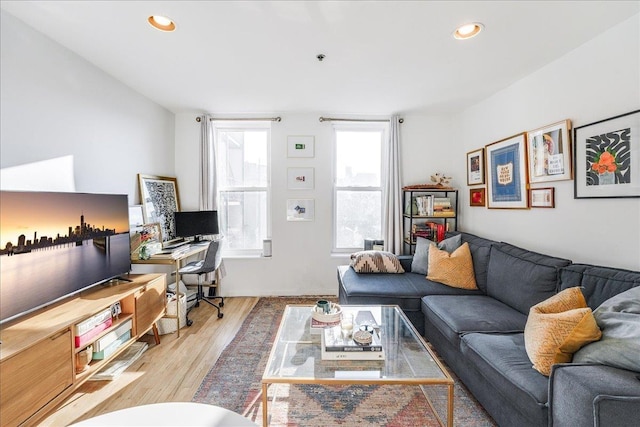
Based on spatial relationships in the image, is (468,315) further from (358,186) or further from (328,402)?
(358,186)

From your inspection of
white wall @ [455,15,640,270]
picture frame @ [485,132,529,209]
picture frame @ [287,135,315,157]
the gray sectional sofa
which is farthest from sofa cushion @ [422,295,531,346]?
picture frame @ [287,135,315,157]

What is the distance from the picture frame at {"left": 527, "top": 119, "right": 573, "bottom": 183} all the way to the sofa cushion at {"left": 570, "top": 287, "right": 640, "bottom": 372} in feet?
3.73

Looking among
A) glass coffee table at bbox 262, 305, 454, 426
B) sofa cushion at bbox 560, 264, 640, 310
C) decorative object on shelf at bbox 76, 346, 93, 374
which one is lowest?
decorative object on shelf at bbox 76, 346, 93, 374

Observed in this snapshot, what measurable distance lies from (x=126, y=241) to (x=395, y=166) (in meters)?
3.14

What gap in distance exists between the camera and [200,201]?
3.66m

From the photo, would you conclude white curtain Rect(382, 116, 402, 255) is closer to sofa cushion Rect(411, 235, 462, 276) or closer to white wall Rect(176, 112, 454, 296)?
white wall Rect(176, 112, 454, 296)

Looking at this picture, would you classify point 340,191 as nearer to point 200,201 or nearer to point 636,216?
point 200,201

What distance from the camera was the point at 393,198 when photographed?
3707 mm

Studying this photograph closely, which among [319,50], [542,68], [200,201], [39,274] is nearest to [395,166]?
[542,68]

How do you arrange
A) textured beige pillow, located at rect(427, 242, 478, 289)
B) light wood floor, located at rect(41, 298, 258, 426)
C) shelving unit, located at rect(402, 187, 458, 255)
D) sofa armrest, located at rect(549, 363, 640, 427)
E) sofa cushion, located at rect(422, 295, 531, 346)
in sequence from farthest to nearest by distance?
shelving unit, located at rect(402, 187, 458, 255), textured beige pillow, located at rect(427, 242, 478, 289), sofa cushion, located at rect(422, 295, 531, 346), light wood floor, located at rect(41, 298, 258, 426), sofa armrest, located at rect(549, 363, 640, 427)

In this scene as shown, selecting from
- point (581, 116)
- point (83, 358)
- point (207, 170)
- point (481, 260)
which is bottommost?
point (83, 358)

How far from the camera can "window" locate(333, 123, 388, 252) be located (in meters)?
3.90

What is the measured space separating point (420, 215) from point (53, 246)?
11.6 ft

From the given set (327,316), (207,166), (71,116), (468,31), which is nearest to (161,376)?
(327,316)
